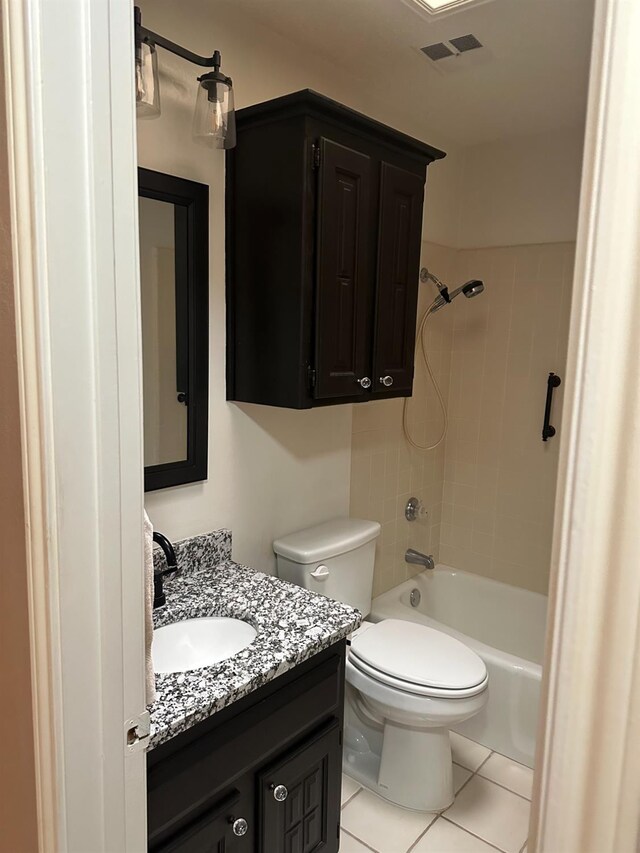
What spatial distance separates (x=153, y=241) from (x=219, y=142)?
308 millimetres

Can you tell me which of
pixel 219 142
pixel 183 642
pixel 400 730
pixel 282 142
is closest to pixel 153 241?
pixel 219 142

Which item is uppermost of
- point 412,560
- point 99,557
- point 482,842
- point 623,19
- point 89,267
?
point 623,19

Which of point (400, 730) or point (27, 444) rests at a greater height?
point (27, 444)

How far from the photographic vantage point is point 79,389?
2.46 feet

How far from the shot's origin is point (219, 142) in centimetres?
154

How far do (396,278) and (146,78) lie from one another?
944mm

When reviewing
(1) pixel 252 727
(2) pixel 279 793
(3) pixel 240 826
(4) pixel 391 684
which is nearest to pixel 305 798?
(2) pixel 279 793

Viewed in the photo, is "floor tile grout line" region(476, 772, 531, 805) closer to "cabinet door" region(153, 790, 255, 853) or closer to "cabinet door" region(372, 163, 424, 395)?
"cabinet door" region(153, 790, 255, 853)

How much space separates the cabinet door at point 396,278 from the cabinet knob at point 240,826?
47.9 inches

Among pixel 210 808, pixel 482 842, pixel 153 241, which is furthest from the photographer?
pixel 482 842

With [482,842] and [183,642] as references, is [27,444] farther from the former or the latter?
[482,842]

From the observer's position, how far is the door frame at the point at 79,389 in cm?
69

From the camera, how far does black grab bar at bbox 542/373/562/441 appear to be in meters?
2.69

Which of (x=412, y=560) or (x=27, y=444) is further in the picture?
(x=412, y=560)
